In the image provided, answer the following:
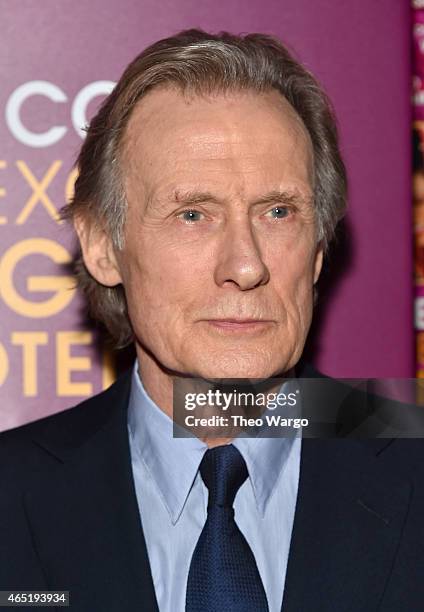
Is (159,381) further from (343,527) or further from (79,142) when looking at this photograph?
(79,142)

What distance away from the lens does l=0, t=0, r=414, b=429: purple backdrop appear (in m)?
2.53

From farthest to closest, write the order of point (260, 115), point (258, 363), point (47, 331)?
1. point (47, 331)
2. point (260, 115)
3. point (258, 363)

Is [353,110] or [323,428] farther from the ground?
[353,110]

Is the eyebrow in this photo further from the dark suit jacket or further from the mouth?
the dark suit jacket

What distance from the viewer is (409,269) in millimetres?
2627

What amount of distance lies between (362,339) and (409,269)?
23cm

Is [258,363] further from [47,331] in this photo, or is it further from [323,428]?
[47,331]

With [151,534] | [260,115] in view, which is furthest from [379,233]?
[151,534]

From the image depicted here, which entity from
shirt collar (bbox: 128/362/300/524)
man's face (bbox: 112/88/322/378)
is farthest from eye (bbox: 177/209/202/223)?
shirt collar (bbox: 128/362/300/524)

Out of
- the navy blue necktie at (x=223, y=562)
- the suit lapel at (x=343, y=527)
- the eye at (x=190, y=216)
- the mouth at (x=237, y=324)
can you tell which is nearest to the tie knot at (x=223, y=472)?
the navy blue necktie at (x=223, y=562)

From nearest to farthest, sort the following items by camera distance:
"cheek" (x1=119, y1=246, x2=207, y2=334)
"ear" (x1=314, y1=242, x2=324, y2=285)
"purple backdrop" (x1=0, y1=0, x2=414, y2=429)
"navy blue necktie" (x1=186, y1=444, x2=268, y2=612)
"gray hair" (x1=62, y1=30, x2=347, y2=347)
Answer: "navy blue necktie" (x1=186, y1=444, x2=268, y2=612), "cheek" (x1=119, y1=246, x2=207, y2=334), "gray hair" (x1=62, y1=30, x2=347, y2=347), "ear" (x1=314, y1=242, x2=324, y2=285), "purple backdrop" (x1=0, y1=0, x2=414, y2=429)

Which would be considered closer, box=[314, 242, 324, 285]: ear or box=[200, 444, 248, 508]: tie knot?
box=[200, 444, 248, 508]: tie knot

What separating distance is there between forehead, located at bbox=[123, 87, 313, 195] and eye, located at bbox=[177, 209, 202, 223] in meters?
0.07

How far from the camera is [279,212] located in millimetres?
2027
